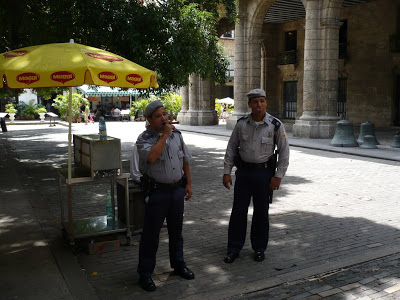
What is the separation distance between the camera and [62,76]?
4.78 metres

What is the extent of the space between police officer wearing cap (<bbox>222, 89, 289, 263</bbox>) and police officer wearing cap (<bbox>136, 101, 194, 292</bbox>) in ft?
2.82

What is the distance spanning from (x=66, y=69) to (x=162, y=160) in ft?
5.15

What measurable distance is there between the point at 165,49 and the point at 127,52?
922mm

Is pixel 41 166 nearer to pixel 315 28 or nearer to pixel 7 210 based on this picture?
pixel 7 210

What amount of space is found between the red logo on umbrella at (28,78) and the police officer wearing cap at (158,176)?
1481mm

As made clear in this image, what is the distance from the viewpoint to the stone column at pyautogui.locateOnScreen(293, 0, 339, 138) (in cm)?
1878

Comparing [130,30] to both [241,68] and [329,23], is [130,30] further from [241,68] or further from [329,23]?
[241,68]

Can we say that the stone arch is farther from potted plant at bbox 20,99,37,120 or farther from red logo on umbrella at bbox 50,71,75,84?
potted plant at bbox 20,99,37,120

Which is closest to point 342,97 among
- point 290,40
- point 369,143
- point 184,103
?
point 290,40

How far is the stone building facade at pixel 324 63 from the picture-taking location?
18.9 metres

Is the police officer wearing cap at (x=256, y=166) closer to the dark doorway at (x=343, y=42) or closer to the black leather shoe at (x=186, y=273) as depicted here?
the black leather shoe at (x=186, y=273)

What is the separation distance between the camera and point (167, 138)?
425cm

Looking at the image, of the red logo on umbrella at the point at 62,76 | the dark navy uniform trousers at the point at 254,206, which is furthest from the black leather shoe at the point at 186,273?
the red logo on umbrella at the point at 62,76

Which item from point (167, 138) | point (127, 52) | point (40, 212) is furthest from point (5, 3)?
point (127, 52)
